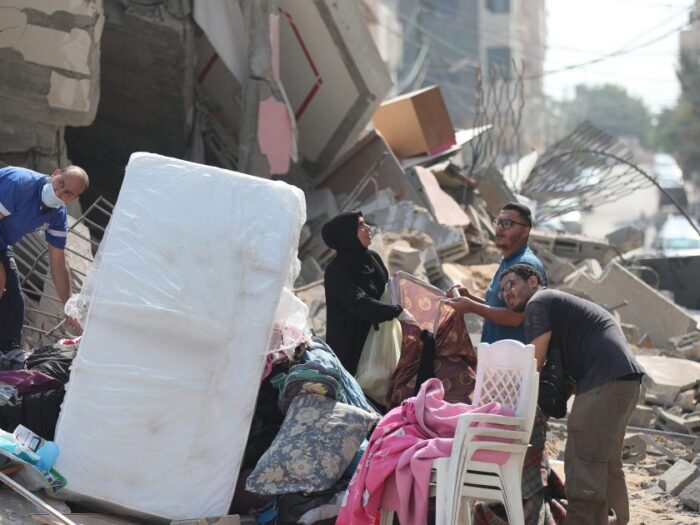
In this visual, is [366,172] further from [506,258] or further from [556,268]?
[506,258]

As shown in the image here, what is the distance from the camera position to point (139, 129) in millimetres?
11375

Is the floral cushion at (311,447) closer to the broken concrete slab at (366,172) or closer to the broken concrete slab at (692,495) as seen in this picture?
the broken concrete slab at (692,495)

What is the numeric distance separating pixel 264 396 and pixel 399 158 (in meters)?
7.68

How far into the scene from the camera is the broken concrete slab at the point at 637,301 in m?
11.6

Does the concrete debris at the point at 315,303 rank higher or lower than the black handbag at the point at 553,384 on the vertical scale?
lower

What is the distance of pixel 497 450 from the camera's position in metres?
5.12

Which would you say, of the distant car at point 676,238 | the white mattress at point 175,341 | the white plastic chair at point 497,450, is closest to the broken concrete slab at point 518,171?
the distant car at point 676,238

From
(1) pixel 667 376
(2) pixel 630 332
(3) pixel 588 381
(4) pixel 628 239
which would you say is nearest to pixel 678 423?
(1) pixel 667 376

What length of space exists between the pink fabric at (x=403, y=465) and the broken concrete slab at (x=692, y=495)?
2029 mm

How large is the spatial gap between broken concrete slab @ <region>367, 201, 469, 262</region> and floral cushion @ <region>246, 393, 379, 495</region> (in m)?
5.55

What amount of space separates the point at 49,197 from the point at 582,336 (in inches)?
107

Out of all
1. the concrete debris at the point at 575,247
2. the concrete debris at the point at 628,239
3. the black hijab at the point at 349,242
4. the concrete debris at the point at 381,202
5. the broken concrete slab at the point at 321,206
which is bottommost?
the concrete debris at the point at 628,239

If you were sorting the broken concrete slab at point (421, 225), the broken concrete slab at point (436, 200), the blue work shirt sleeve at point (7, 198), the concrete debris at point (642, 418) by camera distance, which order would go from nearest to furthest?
1. the blue work shirt sleeve at point (7, 198)
2. the concrete debris at point (642, 418)
3. the broken concrete slab at point (421, 225)
4. the broken concrete slab at point (436, 200)

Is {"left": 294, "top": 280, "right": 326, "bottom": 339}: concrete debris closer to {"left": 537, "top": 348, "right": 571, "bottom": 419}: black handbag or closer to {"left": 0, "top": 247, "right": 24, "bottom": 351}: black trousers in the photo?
{"left": 0, "top": 247, "right": 24, "bottom": 351}: black trousers
